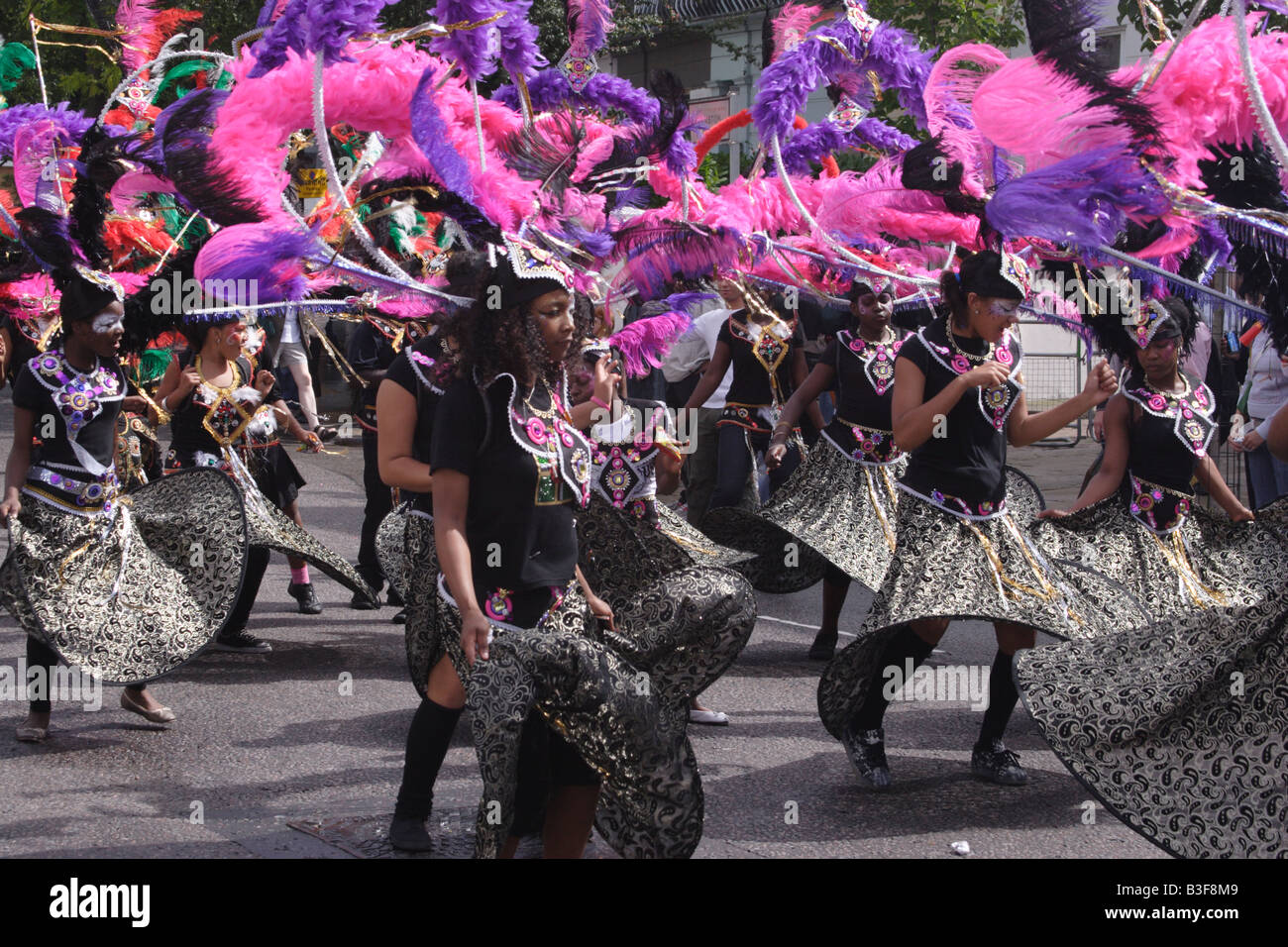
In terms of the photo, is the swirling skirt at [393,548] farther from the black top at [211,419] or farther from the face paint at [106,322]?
the face paint at [106,322]

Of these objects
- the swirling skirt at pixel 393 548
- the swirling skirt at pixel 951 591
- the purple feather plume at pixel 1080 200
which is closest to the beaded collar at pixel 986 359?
the swirling skirt at pixel 951 591

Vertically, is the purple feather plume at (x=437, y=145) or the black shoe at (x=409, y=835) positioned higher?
the purple feather plume at (x=437, y=145)

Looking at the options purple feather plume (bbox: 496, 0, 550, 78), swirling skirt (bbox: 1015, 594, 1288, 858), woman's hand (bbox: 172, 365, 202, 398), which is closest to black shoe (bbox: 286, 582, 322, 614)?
woman's hand (bbox: 172, 365, 202, 398)

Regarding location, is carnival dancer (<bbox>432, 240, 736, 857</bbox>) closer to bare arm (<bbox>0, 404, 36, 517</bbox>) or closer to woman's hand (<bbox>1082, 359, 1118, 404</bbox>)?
woman's hand (<bbox>1082, 359, 1118, 404</bbox>)

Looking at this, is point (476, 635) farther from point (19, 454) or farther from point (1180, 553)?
point (1180, 553)

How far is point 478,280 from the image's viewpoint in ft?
12.5

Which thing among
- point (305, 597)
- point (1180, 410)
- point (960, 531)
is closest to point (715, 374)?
point (305, 597)

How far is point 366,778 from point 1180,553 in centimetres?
321

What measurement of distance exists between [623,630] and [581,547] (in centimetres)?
143

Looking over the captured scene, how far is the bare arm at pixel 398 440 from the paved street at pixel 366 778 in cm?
106

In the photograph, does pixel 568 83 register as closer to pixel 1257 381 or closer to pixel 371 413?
pixel 371 413

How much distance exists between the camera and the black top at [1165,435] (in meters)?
5.74

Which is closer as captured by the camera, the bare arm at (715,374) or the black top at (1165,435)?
the black top at (1165,435)

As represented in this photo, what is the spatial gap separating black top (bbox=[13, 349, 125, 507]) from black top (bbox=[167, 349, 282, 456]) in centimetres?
138
